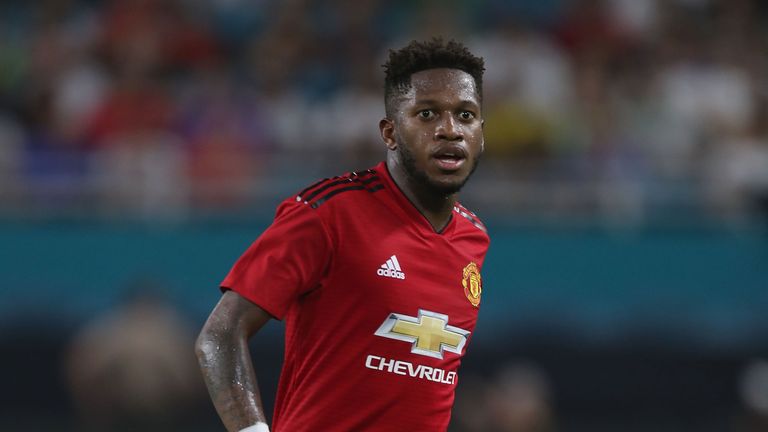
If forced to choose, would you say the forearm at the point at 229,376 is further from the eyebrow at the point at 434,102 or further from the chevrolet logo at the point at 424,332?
the eyebrow at the point at 434,102

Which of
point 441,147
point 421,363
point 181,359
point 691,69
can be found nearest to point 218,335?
point 421,363

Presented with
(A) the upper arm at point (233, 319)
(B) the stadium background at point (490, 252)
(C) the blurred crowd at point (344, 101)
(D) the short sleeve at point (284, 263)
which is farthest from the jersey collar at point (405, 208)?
(C) the blurred crowd at point (344, 101)

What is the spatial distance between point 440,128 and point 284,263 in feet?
2.12

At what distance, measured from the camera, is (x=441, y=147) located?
3.69 m

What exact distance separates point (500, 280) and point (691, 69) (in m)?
2.67

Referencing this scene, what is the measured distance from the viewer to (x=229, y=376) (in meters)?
3.28

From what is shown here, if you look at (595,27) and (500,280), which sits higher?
(595,27)

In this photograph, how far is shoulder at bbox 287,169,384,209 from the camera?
355 centimetres

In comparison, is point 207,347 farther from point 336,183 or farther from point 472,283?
point 472,283

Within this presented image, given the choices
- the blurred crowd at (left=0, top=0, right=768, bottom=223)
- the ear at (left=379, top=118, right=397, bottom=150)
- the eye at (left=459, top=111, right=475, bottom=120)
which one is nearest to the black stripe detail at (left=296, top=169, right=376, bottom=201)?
the ear at (left=379, top=118, right=397, bottom=150)

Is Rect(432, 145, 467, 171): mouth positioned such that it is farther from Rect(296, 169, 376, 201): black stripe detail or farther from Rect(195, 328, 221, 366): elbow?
Rect(195, 328, 221, 366): elbow

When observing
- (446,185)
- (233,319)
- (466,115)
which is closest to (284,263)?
(233,319)

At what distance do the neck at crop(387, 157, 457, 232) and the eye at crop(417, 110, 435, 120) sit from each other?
0.20 m

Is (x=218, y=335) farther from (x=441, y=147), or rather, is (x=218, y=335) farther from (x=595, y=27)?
(x=595, y=27)
